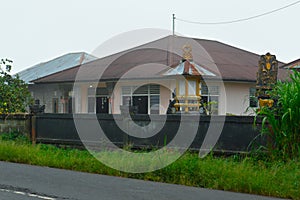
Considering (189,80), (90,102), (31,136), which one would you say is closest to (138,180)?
(31,136)

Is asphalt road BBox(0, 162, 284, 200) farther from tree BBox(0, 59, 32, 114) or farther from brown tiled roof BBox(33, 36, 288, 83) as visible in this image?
brown tiled roof BBox(33, 36, 288, 83)

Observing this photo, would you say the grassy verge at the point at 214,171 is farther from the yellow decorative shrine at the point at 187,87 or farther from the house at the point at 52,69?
the house at the point at 52,69

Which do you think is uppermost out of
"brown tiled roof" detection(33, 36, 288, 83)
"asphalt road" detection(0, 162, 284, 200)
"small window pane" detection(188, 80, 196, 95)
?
"brown tiled roof" detection(33, 36, 288, 83)

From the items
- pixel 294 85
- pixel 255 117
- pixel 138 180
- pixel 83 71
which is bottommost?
pixel 138 180

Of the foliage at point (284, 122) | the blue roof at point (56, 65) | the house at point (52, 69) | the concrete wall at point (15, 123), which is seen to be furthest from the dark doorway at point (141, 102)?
the foliage at point (284, 122)

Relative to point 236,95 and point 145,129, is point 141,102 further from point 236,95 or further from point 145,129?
point 145,129

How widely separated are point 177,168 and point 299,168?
2.47m

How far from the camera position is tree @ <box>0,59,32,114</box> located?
18.2 m

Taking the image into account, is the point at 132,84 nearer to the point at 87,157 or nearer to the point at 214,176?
the point at 87,157

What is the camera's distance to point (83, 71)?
2830cm

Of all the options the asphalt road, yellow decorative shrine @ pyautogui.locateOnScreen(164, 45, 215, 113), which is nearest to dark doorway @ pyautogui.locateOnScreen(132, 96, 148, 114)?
yellow decorative shrine @ pyautogui.locateOnScreen(164, 45, 215, 113)

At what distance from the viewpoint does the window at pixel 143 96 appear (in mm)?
24969

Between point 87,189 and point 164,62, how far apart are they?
669 inches

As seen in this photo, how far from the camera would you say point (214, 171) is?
936 cm
